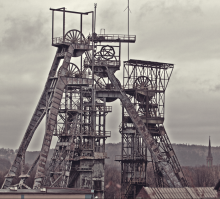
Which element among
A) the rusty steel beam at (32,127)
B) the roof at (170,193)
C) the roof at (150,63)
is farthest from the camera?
the roof at (150,63)

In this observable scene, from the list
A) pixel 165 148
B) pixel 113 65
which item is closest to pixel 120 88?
pixel 113 65

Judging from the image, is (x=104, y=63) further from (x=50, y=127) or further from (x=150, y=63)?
(x=50, y=127)

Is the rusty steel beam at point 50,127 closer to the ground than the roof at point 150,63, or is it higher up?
closer to the ground

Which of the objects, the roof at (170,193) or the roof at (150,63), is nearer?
the roof at (170,193)

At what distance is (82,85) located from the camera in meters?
65.9

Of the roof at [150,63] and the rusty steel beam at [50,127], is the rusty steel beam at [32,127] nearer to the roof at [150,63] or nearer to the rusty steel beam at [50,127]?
the rusty steel beam at [50,127]

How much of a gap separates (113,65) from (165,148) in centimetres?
1279

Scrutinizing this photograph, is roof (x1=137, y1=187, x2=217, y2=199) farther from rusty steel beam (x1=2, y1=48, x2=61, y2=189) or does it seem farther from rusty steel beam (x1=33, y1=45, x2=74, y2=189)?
rusty steel beam (x1=2, y1=48, x2=61, y2=189)

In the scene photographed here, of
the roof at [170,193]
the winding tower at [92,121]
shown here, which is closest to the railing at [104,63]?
the winding tower at [92,121]

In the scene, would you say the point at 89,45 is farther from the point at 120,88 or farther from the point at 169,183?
the point at 169,183

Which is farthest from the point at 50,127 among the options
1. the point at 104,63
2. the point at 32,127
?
the point at 104,63

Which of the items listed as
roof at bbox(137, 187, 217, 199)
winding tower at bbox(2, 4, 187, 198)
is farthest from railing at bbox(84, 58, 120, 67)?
roof at bbox(137, 187, 217, 199)

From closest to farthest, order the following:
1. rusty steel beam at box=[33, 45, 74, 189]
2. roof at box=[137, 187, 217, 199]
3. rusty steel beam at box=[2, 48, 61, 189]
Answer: roof at box=[137, 187, 217, 199], rusty steel beam at box=[33, 45, 74, 189], rusty steel beam at box=[2, 48, 61, 189]

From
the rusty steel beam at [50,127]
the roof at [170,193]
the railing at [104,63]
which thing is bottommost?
the roof at [170,193]
